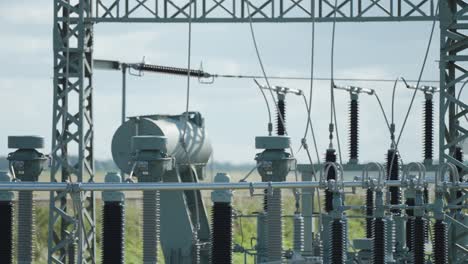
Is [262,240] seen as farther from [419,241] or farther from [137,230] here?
[137,230]

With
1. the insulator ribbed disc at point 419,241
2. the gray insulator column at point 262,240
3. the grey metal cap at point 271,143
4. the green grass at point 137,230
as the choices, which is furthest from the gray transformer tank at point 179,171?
the green grass at point 137,230

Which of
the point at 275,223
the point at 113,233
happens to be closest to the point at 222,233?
the point at 275,223

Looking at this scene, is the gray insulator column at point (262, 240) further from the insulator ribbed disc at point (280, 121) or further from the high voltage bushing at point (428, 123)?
the high voltage bushing at point (428, 123)

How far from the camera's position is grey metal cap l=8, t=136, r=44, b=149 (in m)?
12.0

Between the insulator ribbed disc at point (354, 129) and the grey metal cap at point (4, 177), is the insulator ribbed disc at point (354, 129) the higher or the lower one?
the higher one

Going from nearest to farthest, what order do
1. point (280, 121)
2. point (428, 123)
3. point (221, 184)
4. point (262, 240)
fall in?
point (221, 184)
point (262, 240)
point (280, 121)
point (428, 123)

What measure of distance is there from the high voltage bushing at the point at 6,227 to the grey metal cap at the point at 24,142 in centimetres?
141

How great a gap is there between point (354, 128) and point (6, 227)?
384 inches

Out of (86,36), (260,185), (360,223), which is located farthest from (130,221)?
(260,185)

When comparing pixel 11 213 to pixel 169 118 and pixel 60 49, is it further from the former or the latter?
pixel 60 49

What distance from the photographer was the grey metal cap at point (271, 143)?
1261 centimetres

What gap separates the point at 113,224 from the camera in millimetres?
10453

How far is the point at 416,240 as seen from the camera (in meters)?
12.4

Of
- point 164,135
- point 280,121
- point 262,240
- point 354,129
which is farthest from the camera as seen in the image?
point 354,129
